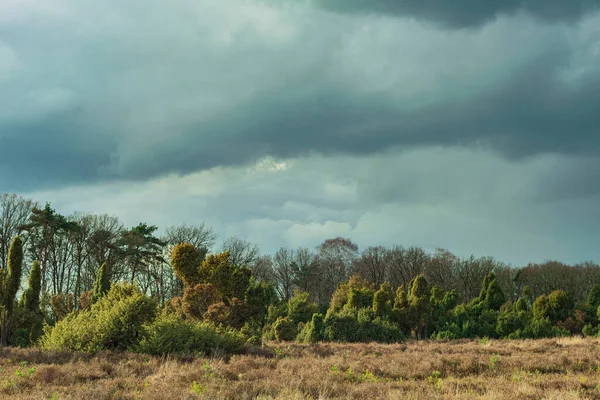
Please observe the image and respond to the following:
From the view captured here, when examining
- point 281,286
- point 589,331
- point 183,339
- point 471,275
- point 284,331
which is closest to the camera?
point 183,339

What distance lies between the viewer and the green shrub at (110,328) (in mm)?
20547

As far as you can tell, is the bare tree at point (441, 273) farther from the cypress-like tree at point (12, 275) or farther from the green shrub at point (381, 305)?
A: the cypress-like tree at point (12, 275)

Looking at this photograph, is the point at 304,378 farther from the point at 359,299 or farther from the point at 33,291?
the point at 33,291

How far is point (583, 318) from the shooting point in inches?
1607

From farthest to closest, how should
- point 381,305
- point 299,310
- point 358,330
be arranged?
point 299,310, point 381,305, point 358,330

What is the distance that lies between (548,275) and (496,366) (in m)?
44.6

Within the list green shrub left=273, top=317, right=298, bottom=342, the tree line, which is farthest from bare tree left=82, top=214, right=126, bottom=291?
green shrub left=273, top=317, right=298, bottom=342

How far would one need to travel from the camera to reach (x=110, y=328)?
20.6 metres

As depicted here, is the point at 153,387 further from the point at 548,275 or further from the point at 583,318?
the point at 548,275

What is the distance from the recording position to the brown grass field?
11.1 m

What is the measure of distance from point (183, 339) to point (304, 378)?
8.02 metres

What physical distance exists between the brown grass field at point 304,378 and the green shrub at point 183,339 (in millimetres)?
1362

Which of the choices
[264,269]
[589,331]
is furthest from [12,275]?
[589,331]

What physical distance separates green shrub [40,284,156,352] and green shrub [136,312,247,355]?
54 cm
